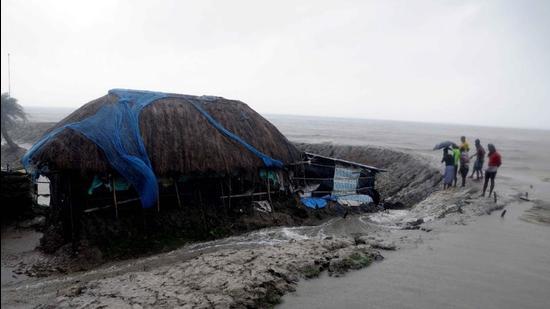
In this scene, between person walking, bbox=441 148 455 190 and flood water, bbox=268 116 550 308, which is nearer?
flood water, bbox=268 116 550 308

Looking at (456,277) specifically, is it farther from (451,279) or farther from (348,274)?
(348,274)

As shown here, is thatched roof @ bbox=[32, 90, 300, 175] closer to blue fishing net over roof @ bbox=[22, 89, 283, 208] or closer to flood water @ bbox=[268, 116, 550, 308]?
blue fishing net over roof @ bbox=[22, 89, 283, 208]

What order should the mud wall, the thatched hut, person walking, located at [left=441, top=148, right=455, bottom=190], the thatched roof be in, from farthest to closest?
the mud wall
person walking, located at [left=441, top=148, right=455, bottom=190]
the thatched hut
the thatched roof

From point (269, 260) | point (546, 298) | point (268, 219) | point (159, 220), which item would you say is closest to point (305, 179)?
point (268, 219)

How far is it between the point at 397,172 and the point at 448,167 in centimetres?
660

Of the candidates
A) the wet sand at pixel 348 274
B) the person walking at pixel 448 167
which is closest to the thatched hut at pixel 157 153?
the wet sand at pixel 348 274

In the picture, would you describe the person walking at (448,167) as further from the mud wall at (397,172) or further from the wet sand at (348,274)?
the wet sand at (348,274)

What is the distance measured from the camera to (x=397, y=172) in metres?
21.9

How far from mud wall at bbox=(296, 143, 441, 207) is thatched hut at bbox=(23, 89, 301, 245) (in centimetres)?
724

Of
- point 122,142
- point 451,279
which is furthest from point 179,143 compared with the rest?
point 451,279

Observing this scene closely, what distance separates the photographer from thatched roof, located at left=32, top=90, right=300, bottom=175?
30.3ft

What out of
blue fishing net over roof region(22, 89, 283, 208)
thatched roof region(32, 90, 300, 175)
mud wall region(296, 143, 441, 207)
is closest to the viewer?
thatched roof region(32, 90, 300, 175)

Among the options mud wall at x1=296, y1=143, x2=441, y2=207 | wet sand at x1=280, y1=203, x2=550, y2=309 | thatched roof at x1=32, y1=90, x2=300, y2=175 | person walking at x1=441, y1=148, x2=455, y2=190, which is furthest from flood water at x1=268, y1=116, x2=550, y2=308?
mud wall at x1=296, y1=143, x2=441, y2=207

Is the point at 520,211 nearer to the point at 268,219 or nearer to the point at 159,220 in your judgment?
the point at 268,219
